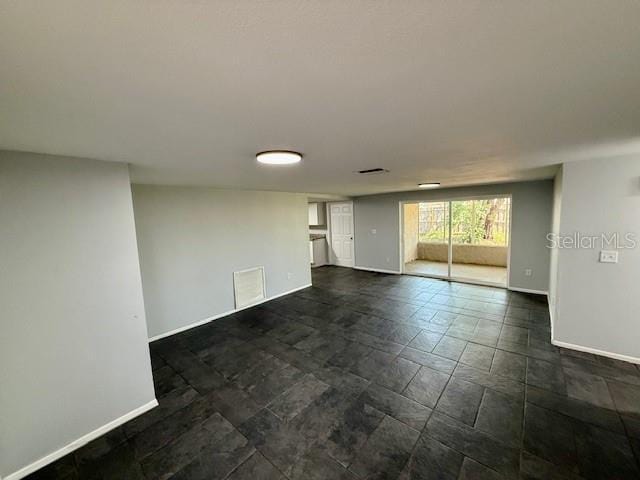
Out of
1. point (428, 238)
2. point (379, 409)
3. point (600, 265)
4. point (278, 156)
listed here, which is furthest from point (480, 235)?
point (278, 156)

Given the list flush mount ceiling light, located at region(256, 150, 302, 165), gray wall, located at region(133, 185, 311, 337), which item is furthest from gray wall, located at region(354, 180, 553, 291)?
flush mount ceiling light, located at region(256, 150, 302, 165)

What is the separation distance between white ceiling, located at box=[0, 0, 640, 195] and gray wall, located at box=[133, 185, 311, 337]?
208cm

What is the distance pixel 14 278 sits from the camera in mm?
1769

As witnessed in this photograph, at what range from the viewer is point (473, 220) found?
24.6 feet

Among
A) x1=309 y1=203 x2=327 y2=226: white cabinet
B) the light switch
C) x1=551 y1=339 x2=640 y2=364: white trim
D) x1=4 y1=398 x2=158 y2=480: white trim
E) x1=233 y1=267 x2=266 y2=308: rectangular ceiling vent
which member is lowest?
x1=4 y1=398 x2=158 y2=480: white trim

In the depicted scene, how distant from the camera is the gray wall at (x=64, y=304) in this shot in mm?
1776

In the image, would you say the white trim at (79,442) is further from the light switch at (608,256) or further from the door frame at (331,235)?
the door frame at (331,235)

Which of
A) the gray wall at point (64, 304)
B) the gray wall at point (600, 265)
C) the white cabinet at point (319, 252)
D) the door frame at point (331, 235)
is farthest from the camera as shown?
the white cabinet at point (319, 252)

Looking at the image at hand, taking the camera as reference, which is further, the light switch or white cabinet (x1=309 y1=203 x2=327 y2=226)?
white cabinet (x1=309 y1=203 x2=327 y2=226)

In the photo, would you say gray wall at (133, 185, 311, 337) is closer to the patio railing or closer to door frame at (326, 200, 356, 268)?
door frame at (326, 200, 356, 268)

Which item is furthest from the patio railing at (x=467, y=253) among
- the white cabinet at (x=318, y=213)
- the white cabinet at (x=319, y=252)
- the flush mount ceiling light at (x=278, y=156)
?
the flush mount ceiling light at (x=278, y=156)

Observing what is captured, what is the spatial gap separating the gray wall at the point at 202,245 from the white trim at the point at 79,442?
1.51m

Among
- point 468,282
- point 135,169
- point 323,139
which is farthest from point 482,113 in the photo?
point 468,282

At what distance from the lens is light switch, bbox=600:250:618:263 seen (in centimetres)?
276
